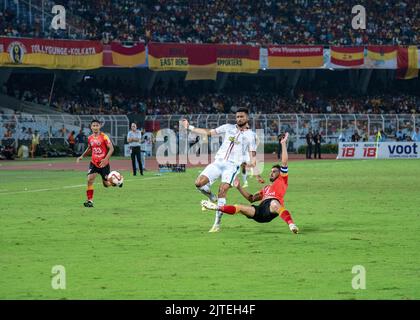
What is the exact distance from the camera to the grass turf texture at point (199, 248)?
11.8 m

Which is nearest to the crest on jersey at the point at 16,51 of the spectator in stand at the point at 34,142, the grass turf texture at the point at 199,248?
the spectator in stand at the point at 34,142

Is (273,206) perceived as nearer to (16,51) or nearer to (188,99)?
(16,51)

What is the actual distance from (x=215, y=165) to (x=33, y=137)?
4128 cm

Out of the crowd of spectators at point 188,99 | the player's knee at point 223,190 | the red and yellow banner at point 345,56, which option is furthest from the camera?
the red and yellow banner at point 345,56

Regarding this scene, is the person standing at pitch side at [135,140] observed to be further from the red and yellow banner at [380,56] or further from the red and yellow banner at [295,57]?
the red and yellow banner at [380,56]

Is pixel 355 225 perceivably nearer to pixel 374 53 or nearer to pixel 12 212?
pixel 12 212

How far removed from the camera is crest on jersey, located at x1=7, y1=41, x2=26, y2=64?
60344 mm

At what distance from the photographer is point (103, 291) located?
38.1ft

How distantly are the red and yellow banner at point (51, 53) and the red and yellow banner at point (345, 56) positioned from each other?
60.5 ft

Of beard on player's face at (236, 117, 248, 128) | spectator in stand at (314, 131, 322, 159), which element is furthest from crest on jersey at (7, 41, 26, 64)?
beard on player's face at (236, 117, 248, 128)

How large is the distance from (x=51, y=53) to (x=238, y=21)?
1935 cm

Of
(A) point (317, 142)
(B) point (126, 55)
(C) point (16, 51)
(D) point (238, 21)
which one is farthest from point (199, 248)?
(D) point (238, 21)

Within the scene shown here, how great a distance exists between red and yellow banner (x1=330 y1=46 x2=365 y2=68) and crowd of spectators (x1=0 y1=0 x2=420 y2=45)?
13.9 ft

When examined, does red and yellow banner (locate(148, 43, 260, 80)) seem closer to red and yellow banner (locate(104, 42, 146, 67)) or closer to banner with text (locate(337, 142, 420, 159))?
red and yellow banner (locate(104, 42, 146, 67))
